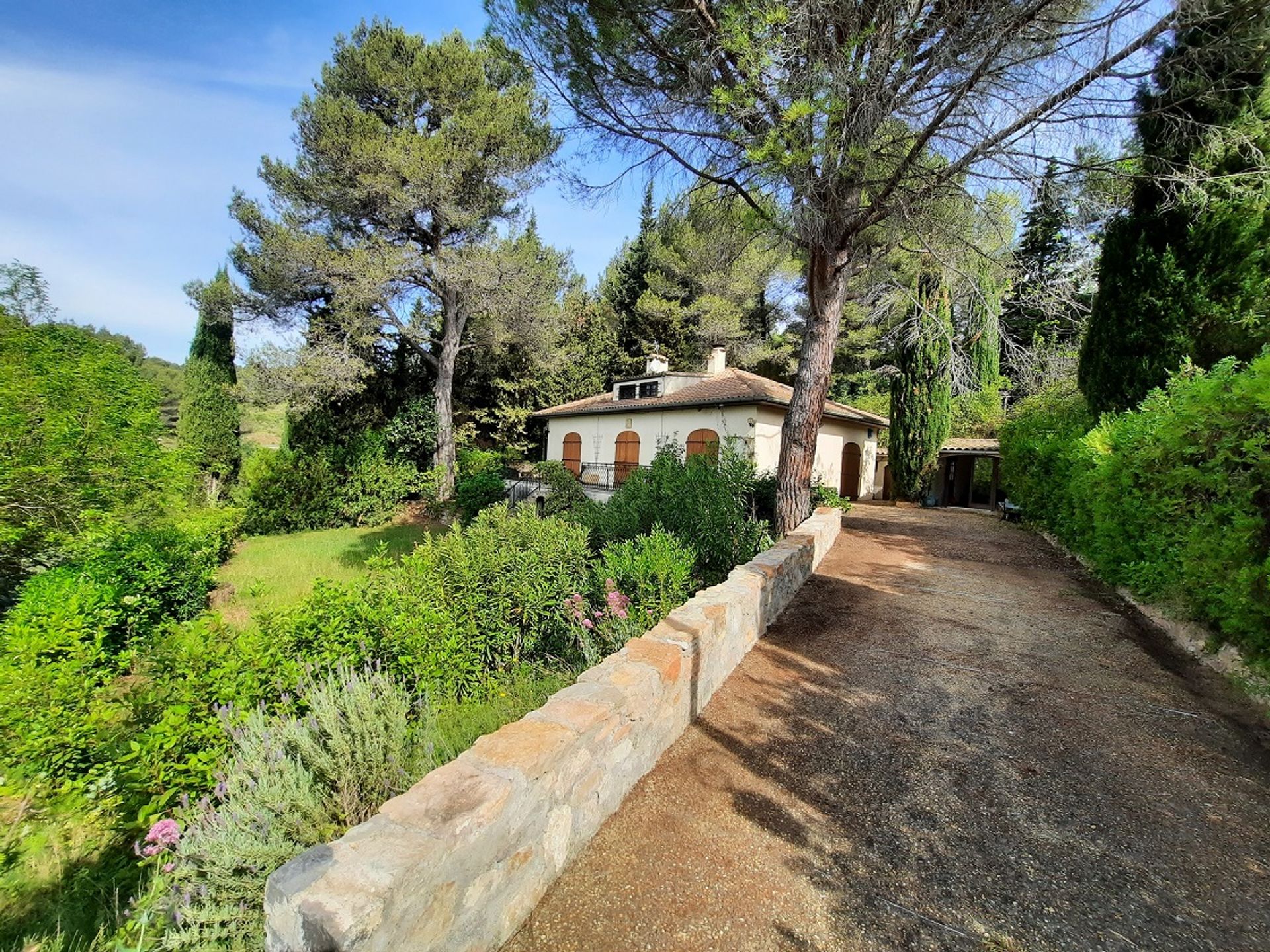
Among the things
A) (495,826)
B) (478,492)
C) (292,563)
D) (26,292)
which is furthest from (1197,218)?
Answer: (292,563)

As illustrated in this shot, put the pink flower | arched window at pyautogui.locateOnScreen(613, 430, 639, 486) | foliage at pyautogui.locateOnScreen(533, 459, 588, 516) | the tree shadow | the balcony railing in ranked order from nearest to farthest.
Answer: the pink flower → the tree shadow → foliage at pyautogui.locateOnScreen(533, 459, 588, 516) → the balcony railing → arched window at pyautogui.locateOnScreen(613, 430, 639, 486)

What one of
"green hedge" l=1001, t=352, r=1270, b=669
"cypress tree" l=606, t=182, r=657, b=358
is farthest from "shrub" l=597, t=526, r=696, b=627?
"cypress tree" l=606, t=182, r=657, b=358

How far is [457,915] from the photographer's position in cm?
150

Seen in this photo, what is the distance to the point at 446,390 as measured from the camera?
1684 centimetres

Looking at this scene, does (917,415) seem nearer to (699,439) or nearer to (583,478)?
(699,439)

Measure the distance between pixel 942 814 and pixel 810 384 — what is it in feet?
17.3

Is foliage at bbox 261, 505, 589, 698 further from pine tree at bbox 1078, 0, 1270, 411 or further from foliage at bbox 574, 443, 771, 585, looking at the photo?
pine tree at bbox 1078, 0, 1270, 411

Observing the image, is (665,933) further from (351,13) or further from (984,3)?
(351,13)

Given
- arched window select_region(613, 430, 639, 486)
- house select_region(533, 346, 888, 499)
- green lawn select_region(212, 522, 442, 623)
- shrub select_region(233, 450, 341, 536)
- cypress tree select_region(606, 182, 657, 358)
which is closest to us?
green lawn select_region(212, 522, 442, 623)

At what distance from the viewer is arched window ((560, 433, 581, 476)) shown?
18.4 metres

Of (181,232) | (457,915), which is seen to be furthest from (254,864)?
(181,232)

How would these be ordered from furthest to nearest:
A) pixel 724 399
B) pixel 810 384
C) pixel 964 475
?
pixel 964 475
pixel 724 399
pixel 810 384

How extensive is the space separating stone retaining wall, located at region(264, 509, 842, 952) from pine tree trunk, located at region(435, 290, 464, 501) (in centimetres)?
1522

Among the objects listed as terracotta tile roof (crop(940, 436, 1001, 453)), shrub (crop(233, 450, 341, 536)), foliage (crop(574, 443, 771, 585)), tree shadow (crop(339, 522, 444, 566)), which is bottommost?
tree shadow (crop(339, 522, 444, 566))
